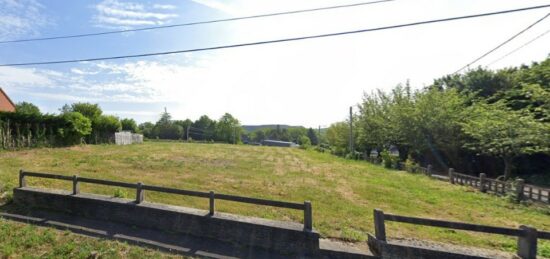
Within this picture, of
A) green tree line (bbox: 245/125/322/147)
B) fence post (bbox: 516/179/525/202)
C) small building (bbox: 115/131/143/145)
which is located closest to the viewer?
fence post (bbox: 516/179/525/202)

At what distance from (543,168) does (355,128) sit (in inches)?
711

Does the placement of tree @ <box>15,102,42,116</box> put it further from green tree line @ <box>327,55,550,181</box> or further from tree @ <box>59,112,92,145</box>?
green tree line @ <box>327,55,550,181</box>

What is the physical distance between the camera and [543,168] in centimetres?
1794

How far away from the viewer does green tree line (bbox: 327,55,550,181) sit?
1112 cm

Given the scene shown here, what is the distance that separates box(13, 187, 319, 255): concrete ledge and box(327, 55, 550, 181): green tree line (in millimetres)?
10436

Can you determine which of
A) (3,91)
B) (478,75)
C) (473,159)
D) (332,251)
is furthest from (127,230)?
(3,91)

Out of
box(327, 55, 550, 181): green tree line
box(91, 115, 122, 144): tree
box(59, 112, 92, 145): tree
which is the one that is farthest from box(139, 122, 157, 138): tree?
box(327, 55, 550, 181): green tree line

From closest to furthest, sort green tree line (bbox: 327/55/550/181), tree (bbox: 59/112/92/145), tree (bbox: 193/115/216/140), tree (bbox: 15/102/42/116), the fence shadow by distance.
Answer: the fence shadow
green tree line (bbox: 327/55/550/181)
tree (bbox: 15/102/42/116)
tree (bbox: 59/112/92/145)
tree (bbox: 193/115/216/140)

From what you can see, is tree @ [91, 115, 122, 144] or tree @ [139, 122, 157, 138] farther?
tree @ [139, 122, 157, 138]

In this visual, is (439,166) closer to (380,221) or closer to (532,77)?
(532,77)

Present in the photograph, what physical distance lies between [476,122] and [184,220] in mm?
15086

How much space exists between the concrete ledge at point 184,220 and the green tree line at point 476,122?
1044cm

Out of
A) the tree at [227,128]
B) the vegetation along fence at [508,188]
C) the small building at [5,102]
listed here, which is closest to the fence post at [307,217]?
the vegetation along fence at [508,188]

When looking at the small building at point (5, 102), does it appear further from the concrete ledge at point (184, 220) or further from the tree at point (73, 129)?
the concrete ledge at point (184, 220)
